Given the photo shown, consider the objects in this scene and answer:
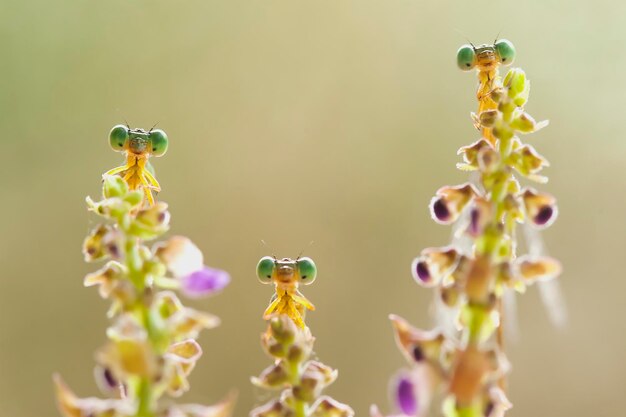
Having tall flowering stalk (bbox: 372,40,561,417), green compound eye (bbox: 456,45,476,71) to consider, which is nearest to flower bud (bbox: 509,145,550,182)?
tall flowering stalk (bbox: 372,40,561,417)

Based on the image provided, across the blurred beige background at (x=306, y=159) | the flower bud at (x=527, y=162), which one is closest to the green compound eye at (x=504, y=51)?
the flower bud at (x=527, y=162)

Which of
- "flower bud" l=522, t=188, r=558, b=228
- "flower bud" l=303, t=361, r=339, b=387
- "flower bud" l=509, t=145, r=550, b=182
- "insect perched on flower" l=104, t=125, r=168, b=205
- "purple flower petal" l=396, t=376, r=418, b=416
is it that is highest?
"insect perched on flower" l=104, t=125, r=168, b=205

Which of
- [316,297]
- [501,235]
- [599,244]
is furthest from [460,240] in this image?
[599,244]

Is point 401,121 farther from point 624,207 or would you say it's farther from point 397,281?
point 624,207

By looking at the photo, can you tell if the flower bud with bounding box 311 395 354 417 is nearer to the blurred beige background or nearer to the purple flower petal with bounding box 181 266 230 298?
the purple flower petal with bounding box 181 266 230 298

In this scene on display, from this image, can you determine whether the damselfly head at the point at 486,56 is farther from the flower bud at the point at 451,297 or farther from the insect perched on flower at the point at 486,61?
the flower bud at the point at 451,297
